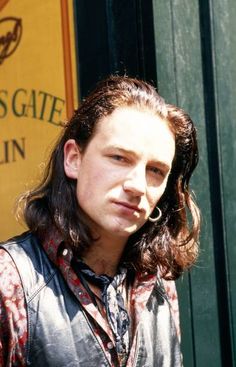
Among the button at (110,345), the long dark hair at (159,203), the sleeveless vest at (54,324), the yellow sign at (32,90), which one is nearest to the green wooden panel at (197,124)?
the yellow sign at (32,90)

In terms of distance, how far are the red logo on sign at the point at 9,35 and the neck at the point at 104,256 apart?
1372 mm

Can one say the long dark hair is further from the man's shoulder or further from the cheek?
the cheek

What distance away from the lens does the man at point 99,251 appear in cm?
195

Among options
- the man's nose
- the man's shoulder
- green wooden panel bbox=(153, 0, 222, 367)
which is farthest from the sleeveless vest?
green wooden panel bbox=(153, 0, 222, 367)

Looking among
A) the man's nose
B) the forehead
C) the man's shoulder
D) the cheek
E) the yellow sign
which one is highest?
the yellow sign

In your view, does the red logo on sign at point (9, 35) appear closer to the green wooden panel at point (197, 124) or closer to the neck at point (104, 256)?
the green wooden panel at point (197, 124)

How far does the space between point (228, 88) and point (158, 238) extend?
1.20m

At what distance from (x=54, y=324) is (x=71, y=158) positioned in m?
0.59

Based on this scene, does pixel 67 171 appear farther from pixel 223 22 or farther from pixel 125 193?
pixel 223 22

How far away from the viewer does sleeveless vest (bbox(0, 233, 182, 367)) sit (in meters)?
1.92

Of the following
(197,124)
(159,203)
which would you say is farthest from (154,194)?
(197,124)

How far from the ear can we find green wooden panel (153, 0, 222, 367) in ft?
2.93

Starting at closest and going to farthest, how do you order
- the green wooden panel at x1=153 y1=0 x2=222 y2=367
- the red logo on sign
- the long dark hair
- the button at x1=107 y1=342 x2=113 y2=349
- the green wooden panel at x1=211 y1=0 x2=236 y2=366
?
the button at x1=107 y1=342 x2=113 y2=349, the long dark hair, the green wooden panel at x1=153 y1=0 x2=222 y2=367, the red logo on sign, the green wooden panel at x1=211 y1=0 x2=236 y2=366

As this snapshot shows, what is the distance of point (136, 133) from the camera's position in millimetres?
2129
